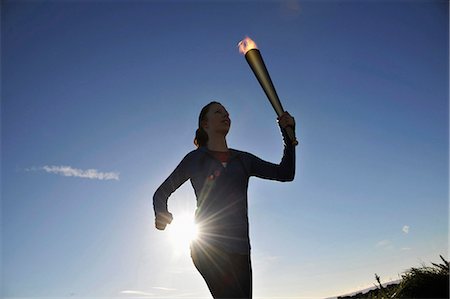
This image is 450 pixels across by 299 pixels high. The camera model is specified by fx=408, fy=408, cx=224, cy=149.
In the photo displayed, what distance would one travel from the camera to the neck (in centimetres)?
406

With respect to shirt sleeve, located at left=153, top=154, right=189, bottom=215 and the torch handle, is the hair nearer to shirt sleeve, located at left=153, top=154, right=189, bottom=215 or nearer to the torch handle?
shirt sleeve, located at left=153, top=154, right=189, bottom=215

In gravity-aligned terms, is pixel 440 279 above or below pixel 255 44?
below

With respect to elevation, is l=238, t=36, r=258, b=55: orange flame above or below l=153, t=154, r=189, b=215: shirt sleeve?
above

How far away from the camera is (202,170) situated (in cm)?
382

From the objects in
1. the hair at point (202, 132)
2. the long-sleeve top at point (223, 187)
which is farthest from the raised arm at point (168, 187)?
the hair at point (202, 132)

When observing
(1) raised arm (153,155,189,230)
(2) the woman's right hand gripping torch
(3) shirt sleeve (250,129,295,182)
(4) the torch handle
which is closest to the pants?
(2) the woman's right hand gripping torch

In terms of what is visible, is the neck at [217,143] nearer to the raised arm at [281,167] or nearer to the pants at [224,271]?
the raised arm at [281,167]

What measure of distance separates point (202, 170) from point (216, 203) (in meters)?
0.37

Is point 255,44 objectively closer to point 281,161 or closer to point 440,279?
point 281,161

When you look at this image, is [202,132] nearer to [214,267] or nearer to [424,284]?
[214,267]

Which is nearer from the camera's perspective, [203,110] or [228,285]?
[228,285]

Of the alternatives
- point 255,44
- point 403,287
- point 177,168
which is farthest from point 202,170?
point 403,287

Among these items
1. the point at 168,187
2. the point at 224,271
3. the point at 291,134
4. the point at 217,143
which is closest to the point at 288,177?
the point at 291,134

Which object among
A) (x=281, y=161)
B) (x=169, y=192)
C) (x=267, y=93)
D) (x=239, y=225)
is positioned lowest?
(x=239, y=225)
